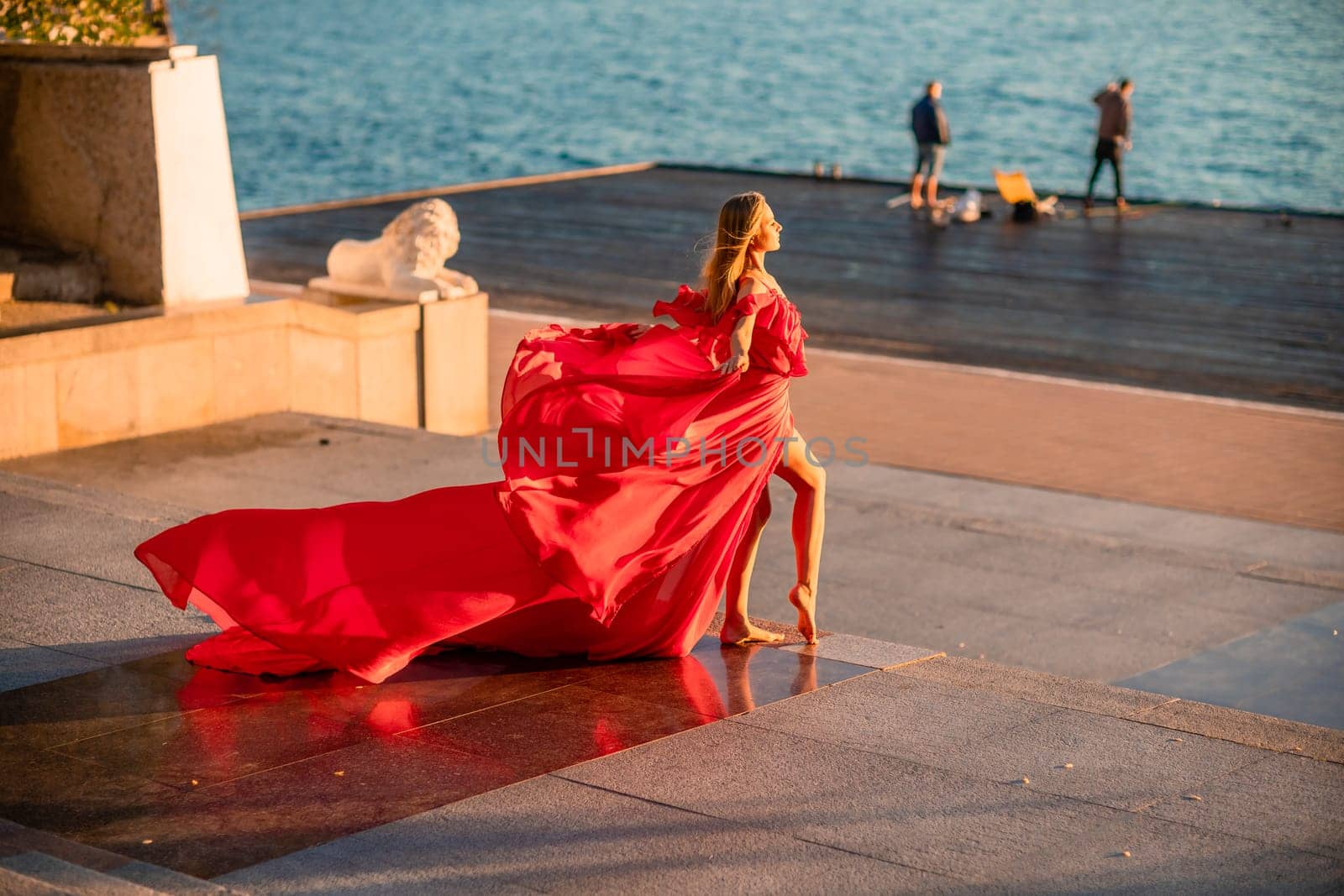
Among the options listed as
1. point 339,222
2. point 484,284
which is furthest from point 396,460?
point 339,222

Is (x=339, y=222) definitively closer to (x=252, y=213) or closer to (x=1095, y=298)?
(x=252, y=213)

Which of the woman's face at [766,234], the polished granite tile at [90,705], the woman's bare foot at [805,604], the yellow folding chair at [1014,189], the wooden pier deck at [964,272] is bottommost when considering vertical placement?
the wooden pier deck at [964,272]

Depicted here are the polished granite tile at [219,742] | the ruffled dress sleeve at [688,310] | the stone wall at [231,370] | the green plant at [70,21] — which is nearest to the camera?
the polished granite tile at [219,742]

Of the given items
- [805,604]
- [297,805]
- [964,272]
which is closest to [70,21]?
[805,604]

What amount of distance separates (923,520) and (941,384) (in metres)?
4.46

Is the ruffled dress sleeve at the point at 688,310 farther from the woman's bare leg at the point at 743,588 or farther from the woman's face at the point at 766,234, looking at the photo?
the woman's bare leg at the point at 743,588

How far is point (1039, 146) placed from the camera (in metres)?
65.9

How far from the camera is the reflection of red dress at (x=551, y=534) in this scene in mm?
6195

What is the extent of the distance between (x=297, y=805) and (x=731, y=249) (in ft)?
8.36

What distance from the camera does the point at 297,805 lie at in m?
5.20

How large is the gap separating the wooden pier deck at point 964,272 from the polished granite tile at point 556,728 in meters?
10.2

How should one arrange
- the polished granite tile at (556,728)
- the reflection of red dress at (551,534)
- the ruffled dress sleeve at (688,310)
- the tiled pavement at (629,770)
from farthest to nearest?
the ruffled dress sleeve at (688,310) → the reflection of red dress at (551,534) → the polished granite tile at (556,728) → the tiled pavement at (629,770)

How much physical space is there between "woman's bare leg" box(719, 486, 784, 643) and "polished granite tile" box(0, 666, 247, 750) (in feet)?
6.36

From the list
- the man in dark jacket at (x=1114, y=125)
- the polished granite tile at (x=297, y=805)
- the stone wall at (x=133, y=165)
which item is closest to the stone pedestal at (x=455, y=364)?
the stone wall at (x=133, y=165)
